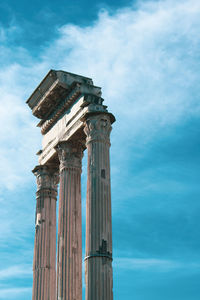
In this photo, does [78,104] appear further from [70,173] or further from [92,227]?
[92,227]

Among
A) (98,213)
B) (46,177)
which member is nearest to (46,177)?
(46,177)

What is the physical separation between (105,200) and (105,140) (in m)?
3.87

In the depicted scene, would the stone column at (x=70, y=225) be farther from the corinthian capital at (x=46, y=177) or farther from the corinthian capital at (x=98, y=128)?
the corinthian capital at (x=46, y=177)

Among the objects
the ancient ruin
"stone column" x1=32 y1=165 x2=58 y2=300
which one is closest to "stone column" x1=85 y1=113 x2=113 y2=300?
the ancient ruin

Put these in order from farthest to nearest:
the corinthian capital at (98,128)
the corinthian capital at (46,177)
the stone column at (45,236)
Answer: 1. the corinthian capital at (46,177)
2. the stone column at (45,236)
3. the corinthian capital at (98,128)

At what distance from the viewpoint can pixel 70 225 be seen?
3325 centimetres

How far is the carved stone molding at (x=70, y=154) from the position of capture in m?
35.4

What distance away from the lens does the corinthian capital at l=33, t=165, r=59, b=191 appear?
1549 inches

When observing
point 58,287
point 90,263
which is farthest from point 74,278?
point 90,263

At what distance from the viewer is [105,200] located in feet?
99.9

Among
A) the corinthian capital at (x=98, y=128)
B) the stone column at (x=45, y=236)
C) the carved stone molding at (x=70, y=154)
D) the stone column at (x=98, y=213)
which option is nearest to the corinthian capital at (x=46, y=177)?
the stone column at (x=45, y=236)

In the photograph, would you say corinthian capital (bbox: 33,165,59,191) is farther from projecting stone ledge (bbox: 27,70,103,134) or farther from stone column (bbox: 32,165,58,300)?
projecting stone ledge (bbox: 27,70,103,134)

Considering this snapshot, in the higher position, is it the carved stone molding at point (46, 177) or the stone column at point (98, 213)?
the carved stone molding at point (46, 177)

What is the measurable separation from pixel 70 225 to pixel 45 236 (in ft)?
16.5
